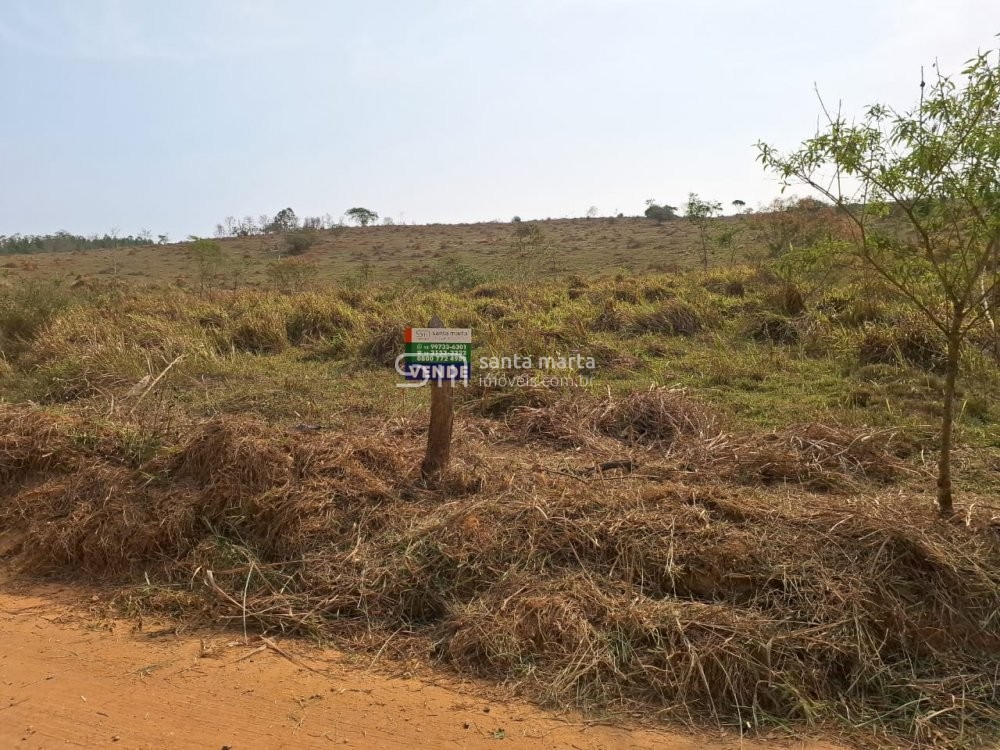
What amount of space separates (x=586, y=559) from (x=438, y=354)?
1666 mm

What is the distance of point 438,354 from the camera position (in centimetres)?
436

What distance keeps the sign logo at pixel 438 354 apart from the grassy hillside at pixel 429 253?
16205 mm

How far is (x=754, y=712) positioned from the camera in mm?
2674

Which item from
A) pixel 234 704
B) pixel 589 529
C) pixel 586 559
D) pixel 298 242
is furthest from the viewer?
pixel 298 242

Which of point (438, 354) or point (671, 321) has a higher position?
point (671, 321)

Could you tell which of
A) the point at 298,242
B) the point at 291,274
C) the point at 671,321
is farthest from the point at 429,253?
the point at 671,321

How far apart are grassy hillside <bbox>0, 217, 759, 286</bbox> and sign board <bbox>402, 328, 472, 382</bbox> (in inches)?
638

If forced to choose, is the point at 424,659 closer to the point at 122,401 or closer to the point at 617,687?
the point at 617,687

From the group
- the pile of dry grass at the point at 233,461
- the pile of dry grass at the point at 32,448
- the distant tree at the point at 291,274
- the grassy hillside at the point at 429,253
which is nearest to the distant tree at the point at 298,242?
the grassy hillside at the point at 429,253

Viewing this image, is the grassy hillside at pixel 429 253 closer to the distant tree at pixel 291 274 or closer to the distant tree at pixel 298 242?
the distant tree at pixel 298 242

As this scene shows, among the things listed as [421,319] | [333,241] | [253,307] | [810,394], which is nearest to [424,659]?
[810,394]

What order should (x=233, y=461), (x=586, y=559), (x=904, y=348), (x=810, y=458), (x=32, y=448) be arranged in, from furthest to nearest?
1. (x=904, y=348)
2. (x=32, y=448)
3. (x=810, y=458)
4. (x=233, y=461)
5. (x=586, y=559)

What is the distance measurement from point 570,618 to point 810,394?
191 inches

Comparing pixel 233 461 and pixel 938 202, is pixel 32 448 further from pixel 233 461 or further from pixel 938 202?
pixel 938 202
